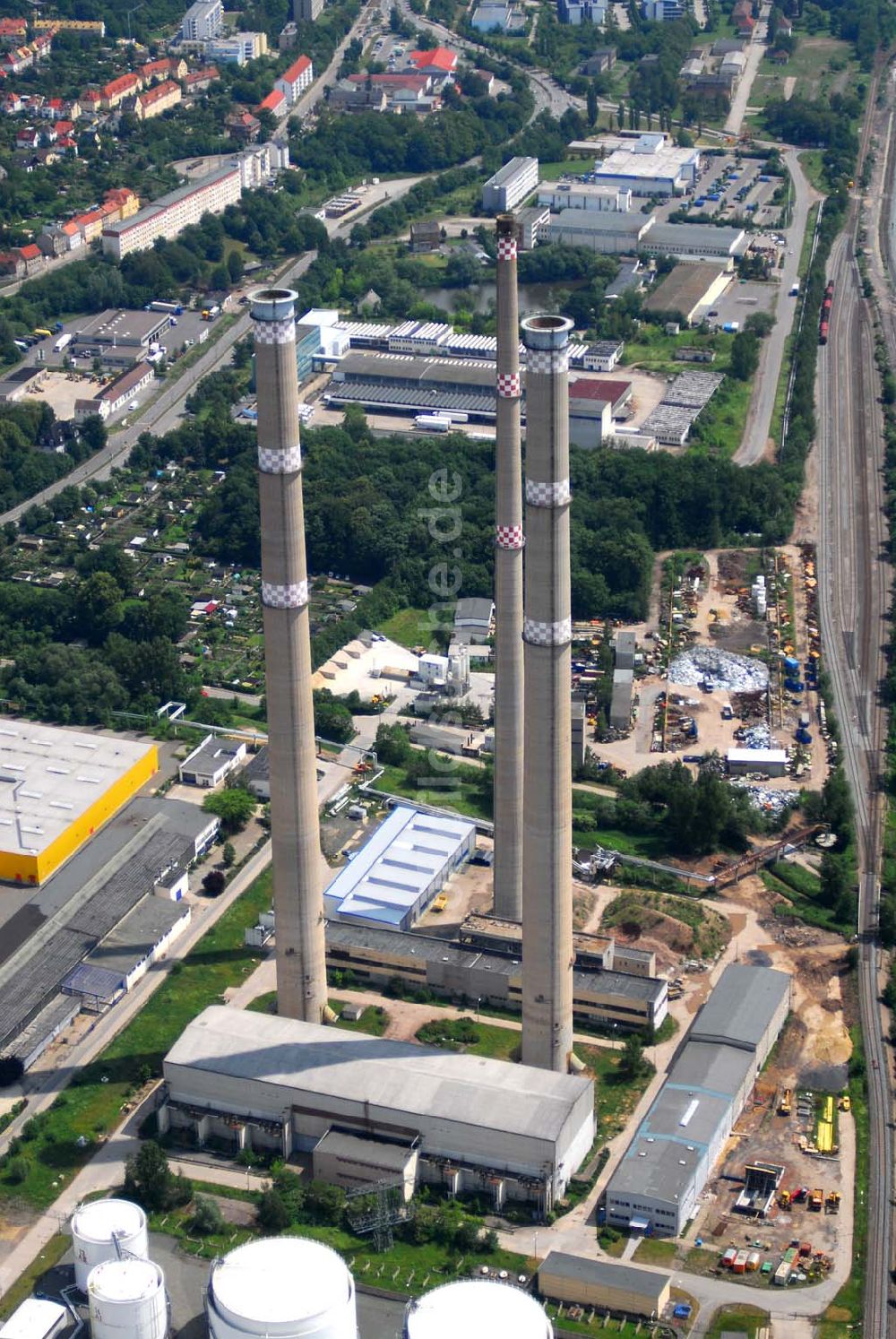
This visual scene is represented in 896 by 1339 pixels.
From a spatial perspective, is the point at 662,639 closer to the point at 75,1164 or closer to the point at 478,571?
the point at 478,571

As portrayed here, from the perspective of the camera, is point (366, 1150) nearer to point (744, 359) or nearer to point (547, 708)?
point (547, 708)

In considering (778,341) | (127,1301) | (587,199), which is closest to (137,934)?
(127,1301)

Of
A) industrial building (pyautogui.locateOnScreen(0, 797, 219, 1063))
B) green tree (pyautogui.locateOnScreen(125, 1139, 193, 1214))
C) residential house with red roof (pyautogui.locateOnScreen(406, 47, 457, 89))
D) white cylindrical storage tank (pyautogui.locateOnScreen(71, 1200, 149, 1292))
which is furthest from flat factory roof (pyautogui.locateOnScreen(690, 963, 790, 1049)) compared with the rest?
residential house with red roof (pyautogui.locateOnScreen(406, 47, 457, 89))

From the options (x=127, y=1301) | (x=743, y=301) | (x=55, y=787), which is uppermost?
(x=743, y=301)

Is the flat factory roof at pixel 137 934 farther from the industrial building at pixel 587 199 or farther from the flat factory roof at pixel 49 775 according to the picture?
the industrial building at pixel 587 199

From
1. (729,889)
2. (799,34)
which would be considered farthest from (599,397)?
(799,34)

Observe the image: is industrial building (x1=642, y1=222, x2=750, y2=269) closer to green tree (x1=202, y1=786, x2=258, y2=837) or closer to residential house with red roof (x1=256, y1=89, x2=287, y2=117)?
residential house with red roof (x1=256, y1=89, x2=287, y2=117)

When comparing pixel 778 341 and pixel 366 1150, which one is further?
pixel 778 341
